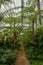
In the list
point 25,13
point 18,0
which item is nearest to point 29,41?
point 25,13

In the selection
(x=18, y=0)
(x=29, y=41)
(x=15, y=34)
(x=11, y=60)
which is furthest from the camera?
(x=18, y=0)

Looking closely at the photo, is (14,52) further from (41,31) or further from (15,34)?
(41,31)

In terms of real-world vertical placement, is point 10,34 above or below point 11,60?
above

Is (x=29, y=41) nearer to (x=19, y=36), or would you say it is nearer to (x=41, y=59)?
(x=19, y=36)

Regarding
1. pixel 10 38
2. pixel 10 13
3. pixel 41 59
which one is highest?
pixel 10 13

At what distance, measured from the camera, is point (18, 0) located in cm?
657

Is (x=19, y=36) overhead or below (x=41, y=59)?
overhead

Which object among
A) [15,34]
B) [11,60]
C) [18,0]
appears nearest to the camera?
[11,60]

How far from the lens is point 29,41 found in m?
4.80

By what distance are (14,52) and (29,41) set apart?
42 cm

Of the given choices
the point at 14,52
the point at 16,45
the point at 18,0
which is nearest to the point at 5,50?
the point at 14,52

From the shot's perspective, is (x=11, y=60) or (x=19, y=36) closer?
(x=11, y=60)

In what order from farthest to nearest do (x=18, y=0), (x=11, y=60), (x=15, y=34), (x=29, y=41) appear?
(x=18, y=0) < (x=29, y=41) < (x=15, y=34) < (x=11, y=60)

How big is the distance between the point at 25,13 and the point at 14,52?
77cm
